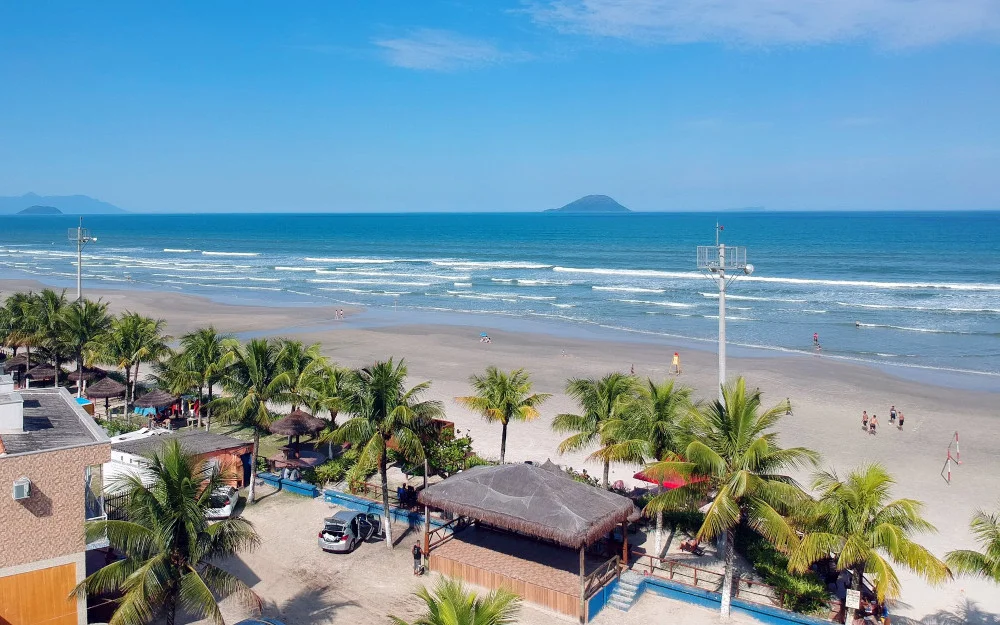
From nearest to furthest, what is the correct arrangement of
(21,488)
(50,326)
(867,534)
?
(21,488), (867,534), (50,326)

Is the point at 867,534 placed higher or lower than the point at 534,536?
higher

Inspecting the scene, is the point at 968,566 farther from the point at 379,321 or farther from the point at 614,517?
the point at 379,321

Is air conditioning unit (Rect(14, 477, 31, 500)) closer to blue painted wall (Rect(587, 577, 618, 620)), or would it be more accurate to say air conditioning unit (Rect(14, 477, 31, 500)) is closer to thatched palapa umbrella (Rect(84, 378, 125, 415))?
blue painted wall (Rect(587, 577, 618, 620))

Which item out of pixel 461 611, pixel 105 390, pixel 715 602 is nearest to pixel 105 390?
pixel 105 390

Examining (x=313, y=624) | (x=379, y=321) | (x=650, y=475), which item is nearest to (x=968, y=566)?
(x=650, y=475)

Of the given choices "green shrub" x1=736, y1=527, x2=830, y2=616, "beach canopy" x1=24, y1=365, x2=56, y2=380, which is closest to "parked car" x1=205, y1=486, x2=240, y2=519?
"green shrub" x1=736, y1=527, x2=830, y2=616

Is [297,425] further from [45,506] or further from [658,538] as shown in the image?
[658,538]

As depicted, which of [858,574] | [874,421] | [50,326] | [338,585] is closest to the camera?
[858,574]

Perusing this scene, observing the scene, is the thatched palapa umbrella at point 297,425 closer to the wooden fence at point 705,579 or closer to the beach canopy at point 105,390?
the beach canopy at point 105,390
